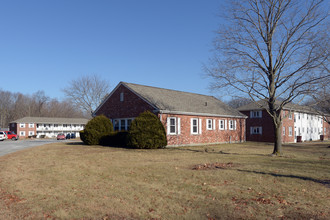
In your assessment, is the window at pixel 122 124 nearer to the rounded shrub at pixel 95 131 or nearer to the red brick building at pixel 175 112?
the red brick building at pixel 175 112

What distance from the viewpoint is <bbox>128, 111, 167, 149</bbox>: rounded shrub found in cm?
2136

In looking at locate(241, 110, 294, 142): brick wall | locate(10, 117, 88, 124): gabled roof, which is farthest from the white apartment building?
locate(10, 117, 88, 124): gabled roof

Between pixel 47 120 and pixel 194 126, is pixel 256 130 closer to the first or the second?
pixel 194 126

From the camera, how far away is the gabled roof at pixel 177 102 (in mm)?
24719

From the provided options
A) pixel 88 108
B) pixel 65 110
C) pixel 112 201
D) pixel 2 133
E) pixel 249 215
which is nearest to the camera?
pixel 249 215

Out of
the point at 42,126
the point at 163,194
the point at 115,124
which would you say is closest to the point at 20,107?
the point at 42,126

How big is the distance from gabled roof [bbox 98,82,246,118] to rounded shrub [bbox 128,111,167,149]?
194 centimetres

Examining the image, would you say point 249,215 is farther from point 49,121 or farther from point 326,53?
point 49,121

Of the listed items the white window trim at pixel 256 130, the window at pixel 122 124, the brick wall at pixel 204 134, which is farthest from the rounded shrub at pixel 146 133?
the white window trim at pixel 256 130

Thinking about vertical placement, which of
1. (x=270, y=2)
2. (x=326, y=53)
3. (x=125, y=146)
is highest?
(x=270, y=2)

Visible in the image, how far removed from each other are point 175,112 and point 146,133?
433 centimetres

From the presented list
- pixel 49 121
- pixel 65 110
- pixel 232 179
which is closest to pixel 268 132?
pixel 232 179

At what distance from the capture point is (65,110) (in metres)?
102

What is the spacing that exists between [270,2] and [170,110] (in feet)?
38.2
